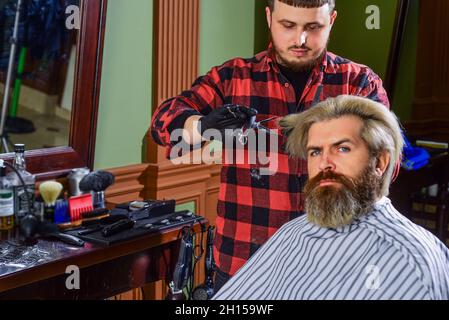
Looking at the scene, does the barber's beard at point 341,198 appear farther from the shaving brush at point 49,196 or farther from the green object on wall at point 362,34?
the green object on wall at point 362,34

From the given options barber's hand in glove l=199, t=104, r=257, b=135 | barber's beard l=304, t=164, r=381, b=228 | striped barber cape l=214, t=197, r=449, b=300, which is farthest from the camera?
barber's hand in glove l=199, t=104, r=257, b=135

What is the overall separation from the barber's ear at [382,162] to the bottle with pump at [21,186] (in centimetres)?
119

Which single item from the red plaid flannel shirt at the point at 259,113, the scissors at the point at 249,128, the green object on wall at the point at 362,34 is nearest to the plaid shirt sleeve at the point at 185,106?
the red plaid flannel shirt at the point at 259,113

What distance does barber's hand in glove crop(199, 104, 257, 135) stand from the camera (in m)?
1.66

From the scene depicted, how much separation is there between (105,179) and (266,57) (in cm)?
81

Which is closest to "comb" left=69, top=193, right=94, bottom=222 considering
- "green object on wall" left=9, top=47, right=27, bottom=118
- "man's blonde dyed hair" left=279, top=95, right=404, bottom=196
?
"green object on wall" left=9, top=47, right=27, bottom=118

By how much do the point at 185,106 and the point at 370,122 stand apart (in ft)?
1.95

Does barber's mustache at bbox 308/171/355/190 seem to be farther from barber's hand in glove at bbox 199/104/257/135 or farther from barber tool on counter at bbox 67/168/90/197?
barber tool on counter at bbox 67/168/90/197

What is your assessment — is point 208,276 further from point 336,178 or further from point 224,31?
point 224,31

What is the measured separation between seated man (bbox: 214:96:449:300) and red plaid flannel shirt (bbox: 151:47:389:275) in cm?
27

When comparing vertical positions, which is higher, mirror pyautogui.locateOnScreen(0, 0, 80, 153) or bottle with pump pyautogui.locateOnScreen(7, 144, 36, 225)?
mirror pyautogui.locateOnScreen(0, 0, 80, 153)

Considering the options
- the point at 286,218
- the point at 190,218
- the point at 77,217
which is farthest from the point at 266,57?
the point at 77,217

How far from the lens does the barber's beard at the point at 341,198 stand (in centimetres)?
150
